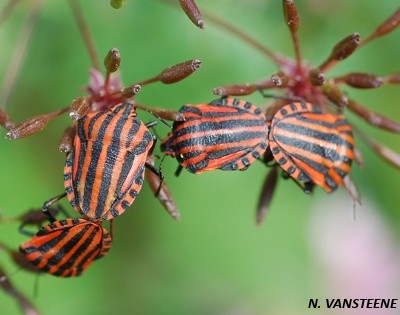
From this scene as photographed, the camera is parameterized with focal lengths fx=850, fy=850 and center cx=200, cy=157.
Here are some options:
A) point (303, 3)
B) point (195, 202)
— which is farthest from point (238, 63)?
point (195, 202)

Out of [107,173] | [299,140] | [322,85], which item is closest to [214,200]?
[322,85]

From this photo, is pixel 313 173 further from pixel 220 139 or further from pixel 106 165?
pixel 106 165

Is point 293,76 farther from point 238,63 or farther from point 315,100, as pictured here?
point 238,63

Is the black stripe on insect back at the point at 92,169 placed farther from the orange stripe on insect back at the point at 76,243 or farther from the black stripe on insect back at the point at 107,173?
the orange stripe on insect back at the point at 76,243

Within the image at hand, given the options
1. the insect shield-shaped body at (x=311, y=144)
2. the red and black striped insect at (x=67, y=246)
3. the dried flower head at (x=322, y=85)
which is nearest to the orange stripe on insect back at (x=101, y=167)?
the red and black striped insect at (x=67, y=246)

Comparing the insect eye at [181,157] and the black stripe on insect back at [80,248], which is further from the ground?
the insect eye at [181,157]
